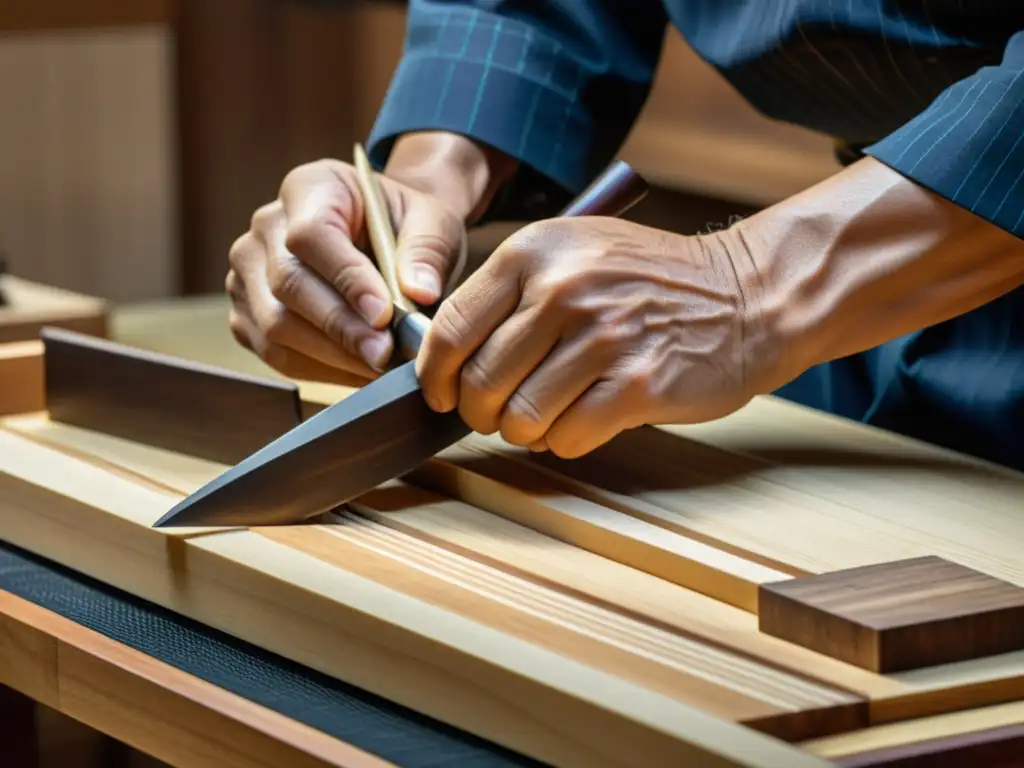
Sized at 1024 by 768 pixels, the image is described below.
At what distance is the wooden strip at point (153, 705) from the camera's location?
0.68 meters

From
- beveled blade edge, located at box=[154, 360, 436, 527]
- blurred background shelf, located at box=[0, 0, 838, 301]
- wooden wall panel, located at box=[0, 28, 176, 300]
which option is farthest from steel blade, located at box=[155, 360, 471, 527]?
wooden wall panel, located at box=[0, 28, 176, 300]

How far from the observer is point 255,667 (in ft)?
2.55

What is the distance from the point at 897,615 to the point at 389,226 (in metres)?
0.49

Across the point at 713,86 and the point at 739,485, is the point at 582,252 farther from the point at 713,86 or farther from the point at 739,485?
the point at 713,86

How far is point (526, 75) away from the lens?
1.30 metres

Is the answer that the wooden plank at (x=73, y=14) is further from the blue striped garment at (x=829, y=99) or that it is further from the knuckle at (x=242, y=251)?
the knuckle at (x=242, y=251)

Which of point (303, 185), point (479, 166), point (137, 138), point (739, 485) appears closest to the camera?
point (739, 485)

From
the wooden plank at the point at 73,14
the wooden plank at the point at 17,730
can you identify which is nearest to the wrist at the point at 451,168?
the wooden plank at the point at 17,730

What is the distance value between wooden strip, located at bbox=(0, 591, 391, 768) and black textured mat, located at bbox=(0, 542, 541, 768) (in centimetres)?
1

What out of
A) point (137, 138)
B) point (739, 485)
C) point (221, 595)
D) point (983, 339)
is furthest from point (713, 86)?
point (221, 595)

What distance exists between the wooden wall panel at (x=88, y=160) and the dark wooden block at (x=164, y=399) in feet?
6.73

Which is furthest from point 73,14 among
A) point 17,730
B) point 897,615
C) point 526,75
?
point 897,615

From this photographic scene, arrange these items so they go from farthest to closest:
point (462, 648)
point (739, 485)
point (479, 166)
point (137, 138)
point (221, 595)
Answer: point (137, 138) < point (479, 166) < point (739, 485) < point (221, 595) < point (462, 648)

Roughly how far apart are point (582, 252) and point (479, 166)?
1.33 ft
